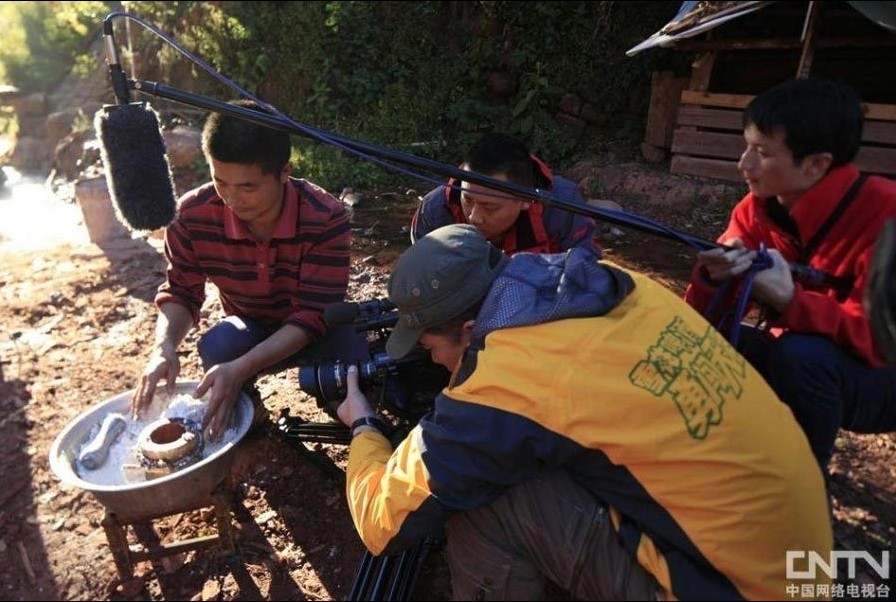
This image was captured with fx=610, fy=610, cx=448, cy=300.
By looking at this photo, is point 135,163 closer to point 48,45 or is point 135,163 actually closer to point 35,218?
point 35,218

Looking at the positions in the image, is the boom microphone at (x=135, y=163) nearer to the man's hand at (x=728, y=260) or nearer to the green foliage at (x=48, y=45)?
the man's hand at (x=728, y=260)

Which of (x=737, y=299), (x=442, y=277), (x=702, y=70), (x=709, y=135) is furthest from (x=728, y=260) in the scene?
(x=702, y=70)

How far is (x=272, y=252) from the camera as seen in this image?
2857mm

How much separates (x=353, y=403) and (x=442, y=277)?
30.2 inches

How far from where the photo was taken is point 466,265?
1.72 metres

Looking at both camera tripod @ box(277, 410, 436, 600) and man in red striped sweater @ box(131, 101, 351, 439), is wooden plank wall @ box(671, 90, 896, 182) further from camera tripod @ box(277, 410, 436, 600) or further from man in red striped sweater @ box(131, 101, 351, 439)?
camera tripod @ box(277, 410, 436, 600)

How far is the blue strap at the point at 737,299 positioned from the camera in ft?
6.63

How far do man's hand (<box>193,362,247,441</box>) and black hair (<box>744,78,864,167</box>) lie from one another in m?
2.22

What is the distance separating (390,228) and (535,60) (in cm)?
438

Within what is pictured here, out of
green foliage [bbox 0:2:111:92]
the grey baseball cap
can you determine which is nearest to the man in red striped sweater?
the grey baseball cap

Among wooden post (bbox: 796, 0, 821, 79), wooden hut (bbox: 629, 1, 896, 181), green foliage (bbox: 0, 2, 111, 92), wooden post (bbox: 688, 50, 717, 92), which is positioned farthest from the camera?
green foliage (bbox: 0, 2, 111, 92)

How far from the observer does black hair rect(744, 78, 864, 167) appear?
84.3 inches

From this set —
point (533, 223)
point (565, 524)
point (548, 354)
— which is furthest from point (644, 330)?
point (533, 223)

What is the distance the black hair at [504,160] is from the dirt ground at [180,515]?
1.58 metres
